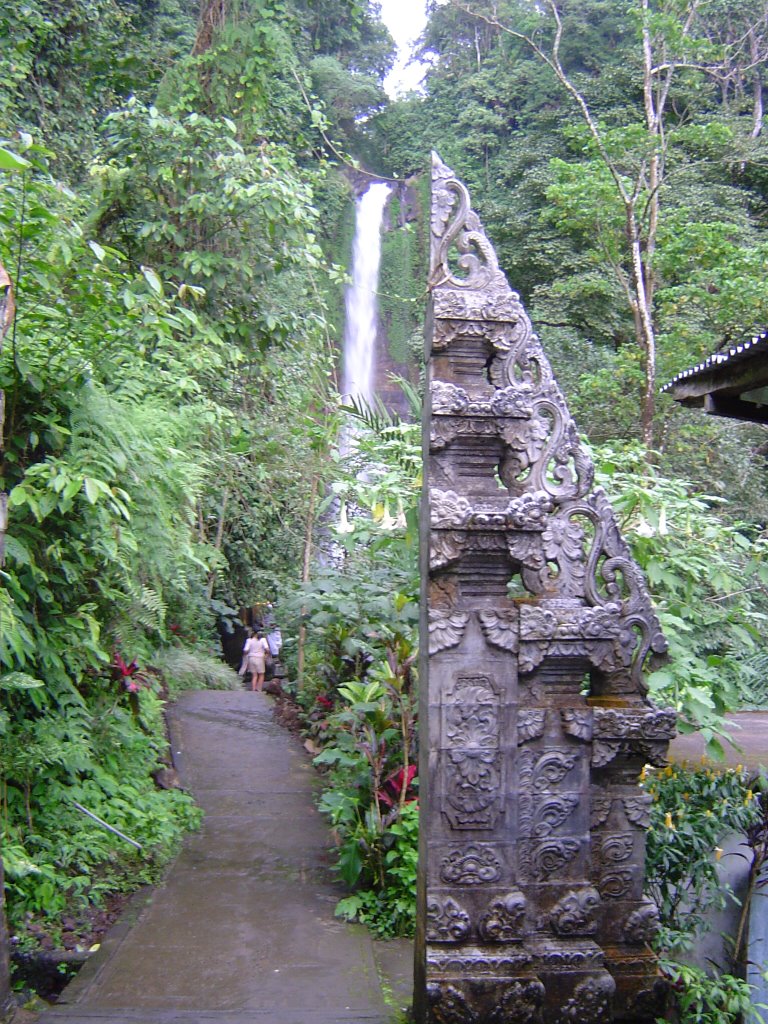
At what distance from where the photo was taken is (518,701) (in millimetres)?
3381

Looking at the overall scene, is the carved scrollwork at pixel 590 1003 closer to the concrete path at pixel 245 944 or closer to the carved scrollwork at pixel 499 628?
the concrete path at pixel 245 944

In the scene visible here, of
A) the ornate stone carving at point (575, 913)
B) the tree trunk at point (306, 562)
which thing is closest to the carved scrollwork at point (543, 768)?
the ornate stone carving at point (575, 913)

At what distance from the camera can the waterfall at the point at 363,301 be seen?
72.6 feet

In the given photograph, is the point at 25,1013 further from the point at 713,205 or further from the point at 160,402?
the point at 713,205

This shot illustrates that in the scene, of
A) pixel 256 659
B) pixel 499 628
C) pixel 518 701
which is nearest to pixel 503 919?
pixel 518 701

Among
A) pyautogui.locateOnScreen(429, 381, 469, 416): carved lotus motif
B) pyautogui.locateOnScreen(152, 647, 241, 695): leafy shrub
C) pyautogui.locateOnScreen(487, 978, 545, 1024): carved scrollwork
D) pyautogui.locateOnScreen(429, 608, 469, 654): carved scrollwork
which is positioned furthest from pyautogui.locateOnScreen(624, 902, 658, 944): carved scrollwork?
pyautogui.locateOnScreen(152, 647, 241, 695): leafy shrub

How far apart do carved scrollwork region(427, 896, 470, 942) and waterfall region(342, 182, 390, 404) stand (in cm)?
1788

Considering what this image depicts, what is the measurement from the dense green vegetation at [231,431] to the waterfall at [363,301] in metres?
4.71

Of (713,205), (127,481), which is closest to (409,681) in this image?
(127,481)

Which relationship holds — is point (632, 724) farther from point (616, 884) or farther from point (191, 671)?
point (191, 671)

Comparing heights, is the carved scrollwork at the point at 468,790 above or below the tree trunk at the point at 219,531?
below

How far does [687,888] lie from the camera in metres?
3.98

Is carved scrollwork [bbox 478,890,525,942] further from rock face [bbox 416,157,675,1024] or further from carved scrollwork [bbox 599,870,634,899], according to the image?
carved scrollwork [bbox 599,870,634,899]

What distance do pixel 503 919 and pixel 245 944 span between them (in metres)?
1.74
